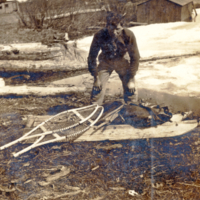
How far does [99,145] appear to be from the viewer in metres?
3.03

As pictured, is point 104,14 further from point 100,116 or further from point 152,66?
point 100,116

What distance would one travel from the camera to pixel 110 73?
297 cm

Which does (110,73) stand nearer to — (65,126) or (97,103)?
(97,103)

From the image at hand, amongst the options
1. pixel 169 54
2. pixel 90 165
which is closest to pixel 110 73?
pixel 169 54

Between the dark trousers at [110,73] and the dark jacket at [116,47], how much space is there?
0.06m

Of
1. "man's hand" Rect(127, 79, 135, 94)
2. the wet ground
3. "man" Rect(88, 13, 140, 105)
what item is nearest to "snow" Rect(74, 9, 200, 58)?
"man" Rect(88, 13, 140, 105)

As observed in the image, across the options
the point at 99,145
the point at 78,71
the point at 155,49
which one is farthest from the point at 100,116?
the point at 155,49

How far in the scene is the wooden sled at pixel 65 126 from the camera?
3008 mm

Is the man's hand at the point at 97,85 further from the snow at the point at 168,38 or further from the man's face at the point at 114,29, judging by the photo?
the man's face at the point at 114,29

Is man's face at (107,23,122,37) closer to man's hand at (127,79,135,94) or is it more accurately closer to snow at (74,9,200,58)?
snow at (74,9,200,58)

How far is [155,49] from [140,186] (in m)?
2.08

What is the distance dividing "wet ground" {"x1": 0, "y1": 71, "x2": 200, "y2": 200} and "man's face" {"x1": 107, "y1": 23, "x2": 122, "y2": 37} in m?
0.97

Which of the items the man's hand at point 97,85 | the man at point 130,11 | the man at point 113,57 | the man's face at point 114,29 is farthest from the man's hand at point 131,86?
the man at point 130,11

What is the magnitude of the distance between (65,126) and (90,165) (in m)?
0.72
